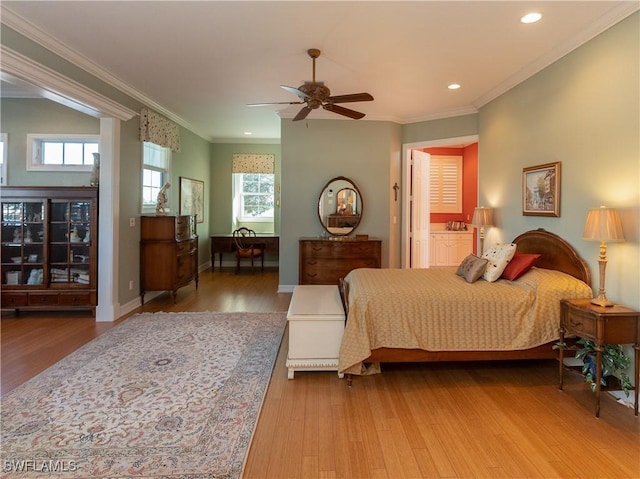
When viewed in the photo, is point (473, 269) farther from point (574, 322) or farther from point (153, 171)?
point (153, 171)

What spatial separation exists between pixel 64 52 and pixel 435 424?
4.43 metres

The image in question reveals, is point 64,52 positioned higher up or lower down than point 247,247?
higher up

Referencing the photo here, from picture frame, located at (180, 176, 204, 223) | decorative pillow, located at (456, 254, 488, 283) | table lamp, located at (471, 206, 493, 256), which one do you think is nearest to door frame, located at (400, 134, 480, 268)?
table lamp, located at (471, 206, 493, 256)

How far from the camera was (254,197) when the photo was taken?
27.3ft

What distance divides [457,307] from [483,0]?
→ 2229 mm

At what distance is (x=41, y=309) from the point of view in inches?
178

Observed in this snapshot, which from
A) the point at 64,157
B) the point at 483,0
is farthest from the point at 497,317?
the point at 64,157

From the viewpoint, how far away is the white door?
6.01m

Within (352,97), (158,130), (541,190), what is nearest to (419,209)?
(541,190)

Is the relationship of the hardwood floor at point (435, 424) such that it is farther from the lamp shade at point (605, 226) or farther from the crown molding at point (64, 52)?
the crown molding at point (64, 52)

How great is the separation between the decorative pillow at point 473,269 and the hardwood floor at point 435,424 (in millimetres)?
744

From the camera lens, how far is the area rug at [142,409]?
184 cm

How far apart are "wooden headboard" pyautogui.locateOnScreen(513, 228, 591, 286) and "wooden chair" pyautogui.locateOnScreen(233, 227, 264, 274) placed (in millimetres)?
4953

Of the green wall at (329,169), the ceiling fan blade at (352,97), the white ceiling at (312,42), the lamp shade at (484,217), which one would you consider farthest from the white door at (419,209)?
the ceiling fan blade at (352,97)
